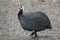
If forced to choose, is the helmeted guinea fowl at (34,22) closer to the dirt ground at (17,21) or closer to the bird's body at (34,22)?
the bird's body at (34,22)

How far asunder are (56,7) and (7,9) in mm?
1797

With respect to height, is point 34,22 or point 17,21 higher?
point 34,22

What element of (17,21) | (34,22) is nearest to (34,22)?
(34,22)

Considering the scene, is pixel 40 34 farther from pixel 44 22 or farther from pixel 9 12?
pixel 9 12

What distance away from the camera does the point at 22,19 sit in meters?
6.86

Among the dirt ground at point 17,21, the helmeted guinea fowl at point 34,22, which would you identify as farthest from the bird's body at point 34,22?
the dirt ground at point 17,21

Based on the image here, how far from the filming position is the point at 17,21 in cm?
841

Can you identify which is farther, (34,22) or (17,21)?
(17,21)

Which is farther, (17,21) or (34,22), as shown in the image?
(17,21)

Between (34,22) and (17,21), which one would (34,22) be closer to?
(34,22)

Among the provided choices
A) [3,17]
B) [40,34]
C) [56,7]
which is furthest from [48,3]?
[40,34]

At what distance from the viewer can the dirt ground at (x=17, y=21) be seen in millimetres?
7340

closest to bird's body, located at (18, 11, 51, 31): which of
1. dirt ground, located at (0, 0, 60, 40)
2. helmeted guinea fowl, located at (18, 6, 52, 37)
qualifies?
helmeted guinea fowl, located at (18, 6, 52, 37)

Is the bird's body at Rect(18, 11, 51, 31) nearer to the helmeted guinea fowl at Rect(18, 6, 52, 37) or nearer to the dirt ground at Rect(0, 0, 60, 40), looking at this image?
the helmeted guinea fowl at Rect(18, 6, 52, 37)
